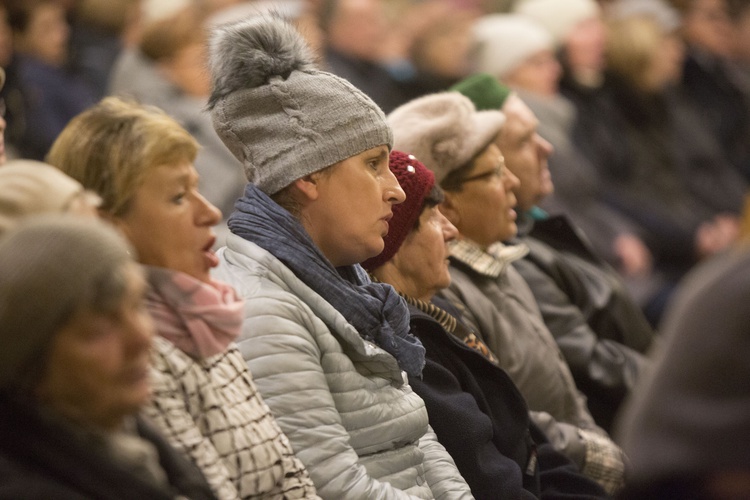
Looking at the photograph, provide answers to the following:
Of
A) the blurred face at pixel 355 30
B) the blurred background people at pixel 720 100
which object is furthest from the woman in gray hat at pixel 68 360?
the blurred background people at pixel 720 100

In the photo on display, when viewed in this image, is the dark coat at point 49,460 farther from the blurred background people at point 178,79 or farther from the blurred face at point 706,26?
the blurred face at point 706,26

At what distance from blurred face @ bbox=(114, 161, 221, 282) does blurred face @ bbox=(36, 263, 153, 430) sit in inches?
17.2

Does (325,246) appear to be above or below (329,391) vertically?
above

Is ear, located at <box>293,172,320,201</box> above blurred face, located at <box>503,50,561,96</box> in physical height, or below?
above

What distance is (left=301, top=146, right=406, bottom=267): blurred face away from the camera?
2.91m

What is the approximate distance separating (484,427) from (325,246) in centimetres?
62

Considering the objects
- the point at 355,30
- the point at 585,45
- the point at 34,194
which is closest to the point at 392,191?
the point at 34,194

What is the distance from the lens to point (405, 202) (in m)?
3.29

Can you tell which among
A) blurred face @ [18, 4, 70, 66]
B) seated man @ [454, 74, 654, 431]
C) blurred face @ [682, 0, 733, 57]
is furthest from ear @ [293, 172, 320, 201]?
blurred face @ [682, 0, 733, 57]

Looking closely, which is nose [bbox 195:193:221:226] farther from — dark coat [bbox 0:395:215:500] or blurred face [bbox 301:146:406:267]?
dark coat [bbox 0:395:215:500]

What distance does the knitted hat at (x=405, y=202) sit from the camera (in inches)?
129

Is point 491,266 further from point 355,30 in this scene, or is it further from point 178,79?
point 355,30

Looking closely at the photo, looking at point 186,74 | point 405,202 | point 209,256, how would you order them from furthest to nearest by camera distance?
1. point 186,74
2. point 405,202
3. point 209,256

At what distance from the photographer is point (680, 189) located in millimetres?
7414
